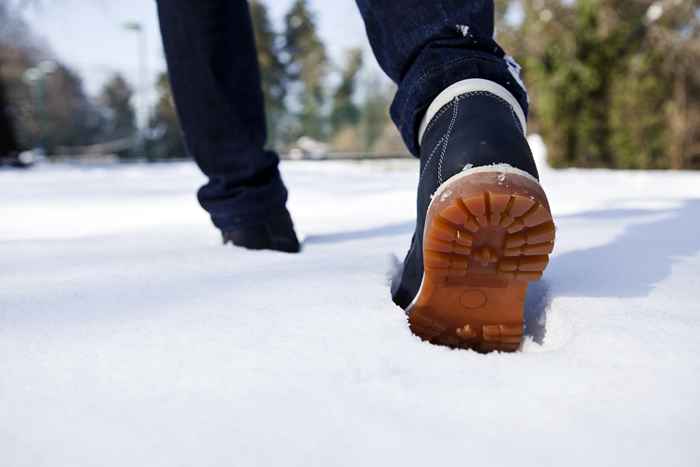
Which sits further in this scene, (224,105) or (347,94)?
(347,94)

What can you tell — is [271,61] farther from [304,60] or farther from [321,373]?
[321,373]

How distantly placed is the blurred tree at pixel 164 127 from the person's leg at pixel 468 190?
67.6 ft

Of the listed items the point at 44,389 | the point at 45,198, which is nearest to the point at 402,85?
the point at 44,389

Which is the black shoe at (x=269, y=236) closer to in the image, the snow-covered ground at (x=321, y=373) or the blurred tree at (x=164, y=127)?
the snow-covered ground at (x=321, y=373)

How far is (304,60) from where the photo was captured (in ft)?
64.2

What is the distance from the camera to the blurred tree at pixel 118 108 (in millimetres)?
31141

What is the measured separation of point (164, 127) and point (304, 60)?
696 cm

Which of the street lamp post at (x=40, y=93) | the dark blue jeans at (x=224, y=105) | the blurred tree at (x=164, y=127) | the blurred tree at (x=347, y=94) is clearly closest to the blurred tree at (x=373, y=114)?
the blurred tree at (x=347, y=94)

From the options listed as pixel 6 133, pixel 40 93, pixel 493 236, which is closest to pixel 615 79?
pixel 493 236

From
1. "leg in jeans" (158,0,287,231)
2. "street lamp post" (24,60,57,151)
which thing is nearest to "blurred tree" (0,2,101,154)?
"street lamp post" (24,60,57,151)

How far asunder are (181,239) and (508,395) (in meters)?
0.73

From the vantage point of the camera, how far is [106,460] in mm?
308

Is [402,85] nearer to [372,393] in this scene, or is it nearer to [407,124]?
[407,124]

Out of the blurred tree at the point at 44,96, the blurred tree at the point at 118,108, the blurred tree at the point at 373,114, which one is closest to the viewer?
the blurred tree at the point at 373,114
